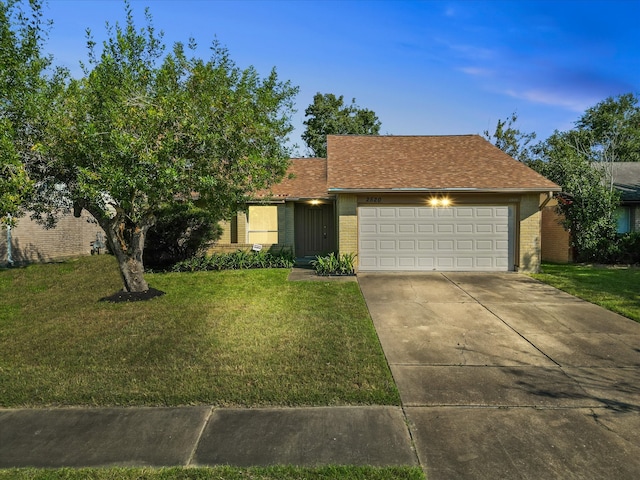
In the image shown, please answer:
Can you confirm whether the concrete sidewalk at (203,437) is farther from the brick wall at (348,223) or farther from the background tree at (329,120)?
the background tree at (329,120)

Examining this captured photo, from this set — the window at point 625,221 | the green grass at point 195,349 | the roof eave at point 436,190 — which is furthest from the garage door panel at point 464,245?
the window at point 625,221

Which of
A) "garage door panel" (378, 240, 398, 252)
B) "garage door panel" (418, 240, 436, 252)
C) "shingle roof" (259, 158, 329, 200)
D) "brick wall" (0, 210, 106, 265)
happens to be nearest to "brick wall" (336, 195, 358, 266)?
"garage door panel" (378, 240, 398, 252)

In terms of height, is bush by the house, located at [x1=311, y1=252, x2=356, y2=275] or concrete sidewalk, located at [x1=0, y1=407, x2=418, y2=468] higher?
bush by the house, located at [x1=311, y1=252, x2=356, y2=275]

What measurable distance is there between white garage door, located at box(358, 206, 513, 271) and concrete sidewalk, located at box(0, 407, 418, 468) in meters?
9.02

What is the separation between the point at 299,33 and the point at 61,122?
6832mm

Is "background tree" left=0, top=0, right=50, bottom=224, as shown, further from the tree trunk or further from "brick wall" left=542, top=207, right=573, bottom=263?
"brick wall" left=542, top=207, right=573, bottom=263

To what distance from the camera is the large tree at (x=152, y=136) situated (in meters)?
6.92

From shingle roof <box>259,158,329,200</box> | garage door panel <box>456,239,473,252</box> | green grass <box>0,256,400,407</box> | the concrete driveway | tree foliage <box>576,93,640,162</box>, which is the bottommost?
the concrete driveway

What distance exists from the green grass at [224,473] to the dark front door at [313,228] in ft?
44.7

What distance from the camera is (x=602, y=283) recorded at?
35.1ft

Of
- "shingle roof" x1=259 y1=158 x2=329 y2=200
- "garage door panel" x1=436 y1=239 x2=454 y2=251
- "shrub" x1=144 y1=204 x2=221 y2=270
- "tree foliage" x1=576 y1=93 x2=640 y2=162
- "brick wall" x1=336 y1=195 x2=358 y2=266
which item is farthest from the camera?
"tree foliage" x1=576 y1=93 x2=640 y2=162

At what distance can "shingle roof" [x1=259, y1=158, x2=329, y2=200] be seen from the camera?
1554 centimetres

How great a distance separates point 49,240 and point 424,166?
52.7 feet

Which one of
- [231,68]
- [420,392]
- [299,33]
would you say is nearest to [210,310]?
[420,392]
